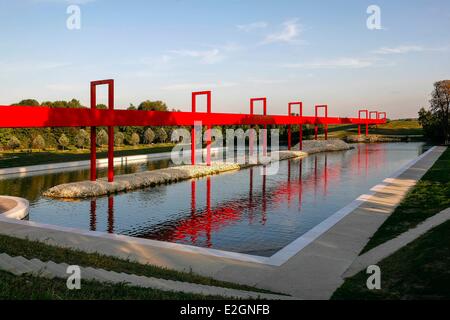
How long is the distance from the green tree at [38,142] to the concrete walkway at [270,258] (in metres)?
41.9

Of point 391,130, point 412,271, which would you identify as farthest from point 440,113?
point 412,271

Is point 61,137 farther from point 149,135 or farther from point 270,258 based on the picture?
point 270,258

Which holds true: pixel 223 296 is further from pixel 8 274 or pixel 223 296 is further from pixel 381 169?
pixel 381 169

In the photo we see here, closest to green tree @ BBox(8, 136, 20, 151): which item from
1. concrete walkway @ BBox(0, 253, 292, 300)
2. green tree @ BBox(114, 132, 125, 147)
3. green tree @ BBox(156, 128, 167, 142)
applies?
green tree @ BBox(114, 132, 125, 147)

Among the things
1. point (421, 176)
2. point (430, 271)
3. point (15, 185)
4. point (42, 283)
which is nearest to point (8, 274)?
point (42, 283)

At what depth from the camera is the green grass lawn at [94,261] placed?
991cm

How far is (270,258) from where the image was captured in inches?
479

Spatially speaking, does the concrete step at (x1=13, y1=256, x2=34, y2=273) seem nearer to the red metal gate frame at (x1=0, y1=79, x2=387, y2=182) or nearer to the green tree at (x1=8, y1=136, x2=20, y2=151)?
the red metal gate frame at (x1=0, y1=79, x2=387, y2=182)

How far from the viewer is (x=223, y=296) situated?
8195 millimetres

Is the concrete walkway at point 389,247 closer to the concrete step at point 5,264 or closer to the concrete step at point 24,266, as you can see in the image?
the concrete step at point 24,266

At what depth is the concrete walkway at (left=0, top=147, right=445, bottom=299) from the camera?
1040cm

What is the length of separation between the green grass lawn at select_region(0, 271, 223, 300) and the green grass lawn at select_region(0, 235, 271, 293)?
1880mm

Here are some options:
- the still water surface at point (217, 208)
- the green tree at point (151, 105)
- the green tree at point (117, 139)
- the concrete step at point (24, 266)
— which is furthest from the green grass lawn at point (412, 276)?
the green tree at point (151, 105)

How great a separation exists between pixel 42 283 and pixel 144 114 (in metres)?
21.8
